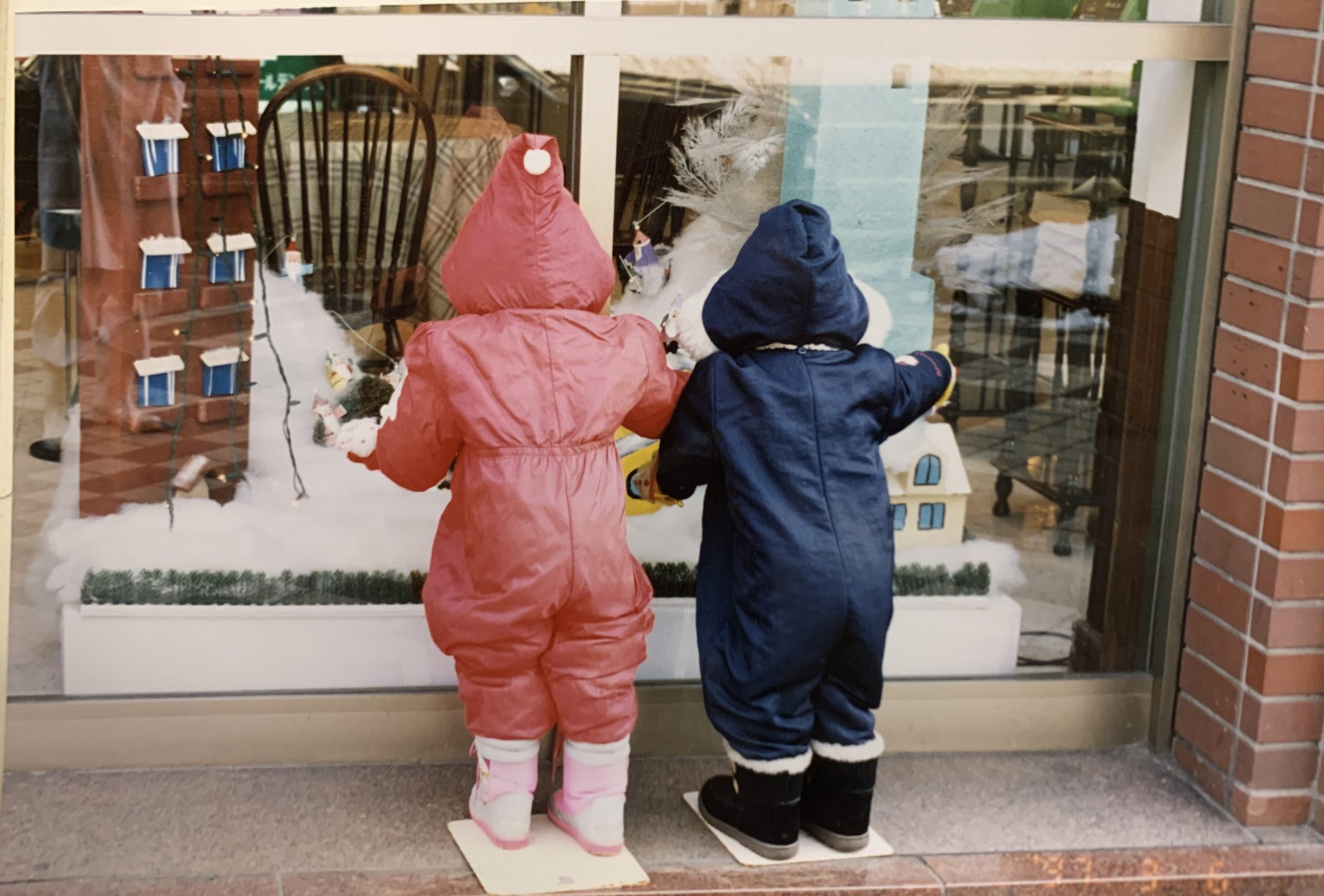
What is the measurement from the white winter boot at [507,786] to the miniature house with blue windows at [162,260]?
136 centimetres

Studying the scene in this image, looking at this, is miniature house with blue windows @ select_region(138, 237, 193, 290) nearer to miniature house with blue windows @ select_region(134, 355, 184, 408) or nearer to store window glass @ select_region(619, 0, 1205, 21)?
miniature house with blue windows @ select_region(134, 355, 184, 408)

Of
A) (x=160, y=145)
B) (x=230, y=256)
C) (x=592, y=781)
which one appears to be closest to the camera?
(x=592, y=781)

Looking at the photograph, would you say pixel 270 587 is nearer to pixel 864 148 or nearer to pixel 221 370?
pixel 221 370

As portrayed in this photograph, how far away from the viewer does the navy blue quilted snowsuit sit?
3.80m

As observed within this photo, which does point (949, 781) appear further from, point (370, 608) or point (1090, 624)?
point (370, 608)

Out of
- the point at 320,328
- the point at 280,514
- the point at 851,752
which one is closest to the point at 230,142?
the point at 320,328

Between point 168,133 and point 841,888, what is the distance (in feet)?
7.83

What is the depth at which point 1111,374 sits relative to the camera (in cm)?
461

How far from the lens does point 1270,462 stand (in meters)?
4.19

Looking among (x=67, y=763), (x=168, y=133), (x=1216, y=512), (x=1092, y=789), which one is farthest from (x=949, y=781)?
(x=168, y=133)

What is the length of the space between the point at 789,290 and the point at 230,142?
1440mm

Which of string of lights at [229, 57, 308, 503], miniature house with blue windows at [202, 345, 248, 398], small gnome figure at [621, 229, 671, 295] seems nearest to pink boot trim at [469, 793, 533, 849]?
string of lights at [229, 57, 308, 503]

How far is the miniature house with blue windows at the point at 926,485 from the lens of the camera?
15.1 ft

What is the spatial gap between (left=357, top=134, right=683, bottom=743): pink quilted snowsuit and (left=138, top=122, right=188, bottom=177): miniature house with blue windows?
0.80 meters
